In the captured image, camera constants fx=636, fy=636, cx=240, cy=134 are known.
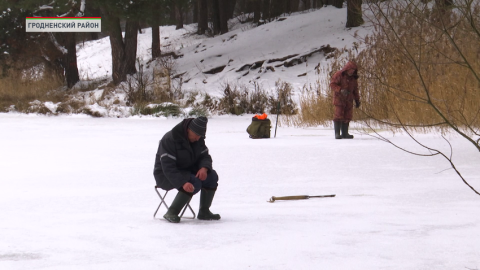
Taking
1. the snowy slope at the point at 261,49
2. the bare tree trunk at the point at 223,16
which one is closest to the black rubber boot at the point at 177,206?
the snowy slope at the point at 261,49

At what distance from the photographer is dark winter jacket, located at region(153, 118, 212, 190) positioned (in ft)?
16.0

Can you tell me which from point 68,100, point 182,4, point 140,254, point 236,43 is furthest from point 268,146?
point 236,43

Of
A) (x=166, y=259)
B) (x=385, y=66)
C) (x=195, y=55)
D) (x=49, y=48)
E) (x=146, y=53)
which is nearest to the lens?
(x=166, y=259)

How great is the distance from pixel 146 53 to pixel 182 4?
10587 mm

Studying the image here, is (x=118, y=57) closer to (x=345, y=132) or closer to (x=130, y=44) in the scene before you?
(x=130, y=44)

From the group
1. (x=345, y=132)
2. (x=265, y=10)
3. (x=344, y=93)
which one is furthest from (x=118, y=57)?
(x=344, y=93)

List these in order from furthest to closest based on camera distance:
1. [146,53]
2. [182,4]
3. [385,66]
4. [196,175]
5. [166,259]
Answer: [146,53]
[182,4]
[385,66]
[196,175]
[166,259]

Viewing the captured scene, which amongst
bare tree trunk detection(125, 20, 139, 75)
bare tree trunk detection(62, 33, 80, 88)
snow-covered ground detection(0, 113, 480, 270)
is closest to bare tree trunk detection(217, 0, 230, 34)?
bare tree trunk detection(125, 20, 139, 75)

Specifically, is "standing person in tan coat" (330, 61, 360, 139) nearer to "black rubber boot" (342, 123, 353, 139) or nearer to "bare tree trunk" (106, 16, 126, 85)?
"black rubber boot" (342, 123, 353, 139)

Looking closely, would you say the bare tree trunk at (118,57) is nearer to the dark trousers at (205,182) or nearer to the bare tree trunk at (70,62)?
the bare tree trunk at (70,62)

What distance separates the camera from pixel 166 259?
407 centimetres

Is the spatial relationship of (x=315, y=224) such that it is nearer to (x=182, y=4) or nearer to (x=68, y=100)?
(x=68, y=100)

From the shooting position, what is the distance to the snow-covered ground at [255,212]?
411 centimetres

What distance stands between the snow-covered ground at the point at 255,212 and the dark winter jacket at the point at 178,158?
1.30ft
